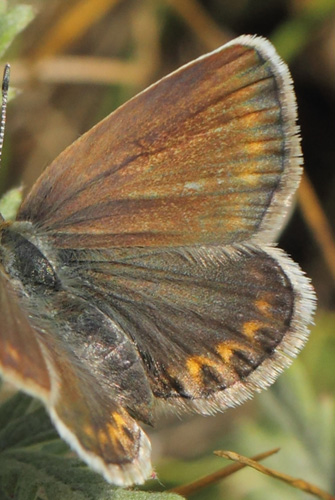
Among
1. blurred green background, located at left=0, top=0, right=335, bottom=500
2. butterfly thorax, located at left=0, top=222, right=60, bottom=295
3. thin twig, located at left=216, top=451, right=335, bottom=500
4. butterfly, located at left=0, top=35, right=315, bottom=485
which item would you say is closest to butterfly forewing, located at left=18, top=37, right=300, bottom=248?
butterfly, located at left=0, top=35, right=315, bottom=485

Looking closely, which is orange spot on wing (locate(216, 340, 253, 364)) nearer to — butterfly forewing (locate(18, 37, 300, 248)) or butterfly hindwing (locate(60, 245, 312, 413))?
butterfly hindwing (locate(60, 245, 312, 413))

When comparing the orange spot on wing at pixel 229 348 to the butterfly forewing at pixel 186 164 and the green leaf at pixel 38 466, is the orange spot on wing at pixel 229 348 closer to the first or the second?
the butterfly forewing at pixel 186 164

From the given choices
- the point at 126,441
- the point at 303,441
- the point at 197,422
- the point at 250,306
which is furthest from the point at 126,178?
the point at 197,422

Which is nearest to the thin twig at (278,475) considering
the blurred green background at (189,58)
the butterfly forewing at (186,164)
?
the butterfly forewing at (186,164)

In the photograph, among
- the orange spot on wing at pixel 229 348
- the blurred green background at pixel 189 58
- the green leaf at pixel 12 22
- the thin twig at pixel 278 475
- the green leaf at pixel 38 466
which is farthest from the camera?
the blurred green background at pixel 189 58

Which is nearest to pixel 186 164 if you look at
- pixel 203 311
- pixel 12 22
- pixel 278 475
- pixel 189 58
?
pixel 203 311

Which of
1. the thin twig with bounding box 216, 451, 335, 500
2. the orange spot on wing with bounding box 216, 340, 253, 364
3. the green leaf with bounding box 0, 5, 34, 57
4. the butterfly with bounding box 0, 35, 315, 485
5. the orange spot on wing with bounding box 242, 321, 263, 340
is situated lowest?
the thin twig with bounding box 216, 451, 335, 500

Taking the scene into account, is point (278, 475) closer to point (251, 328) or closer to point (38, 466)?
point (251, 328)
